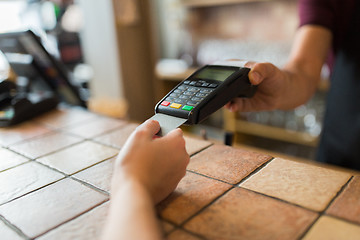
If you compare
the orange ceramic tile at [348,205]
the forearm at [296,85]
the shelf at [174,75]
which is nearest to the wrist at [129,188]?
the orange ceramic tile at [348,205]

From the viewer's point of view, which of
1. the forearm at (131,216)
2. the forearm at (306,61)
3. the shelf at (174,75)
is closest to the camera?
the forearm at (131,216)

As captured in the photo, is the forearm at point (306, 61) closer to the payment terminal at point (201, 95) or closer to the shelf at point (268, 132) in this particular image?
the payment terminal at point (201, 95)

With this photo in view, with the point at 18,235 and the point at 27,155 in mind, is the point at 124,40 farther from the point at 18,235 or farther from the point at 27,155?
the point at 18,235

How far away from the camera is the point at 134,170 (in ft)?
1.30

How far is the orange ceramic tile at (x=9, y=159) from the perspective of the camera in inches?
23.8

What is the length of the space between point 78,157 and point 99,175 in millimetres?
103

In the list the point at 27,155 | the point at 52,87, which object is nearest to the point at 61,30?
the point at 52,87

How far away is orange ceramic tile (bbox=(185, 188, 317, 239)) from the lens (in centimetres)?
37

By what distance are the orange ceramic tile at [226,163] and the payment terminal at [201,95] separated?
0.08m

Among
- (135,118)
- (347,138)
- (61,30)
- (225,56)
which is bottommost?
(135,118)

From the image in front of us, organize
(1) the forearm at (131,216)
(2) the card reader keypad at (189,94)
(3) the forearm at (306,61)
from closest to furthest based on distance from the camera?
(1) the forearm at (131,216)
(2) the card reader keypad at (189,94)
(3) the forearm at (306,61)

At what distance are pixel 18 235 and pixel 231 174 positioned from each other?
1.02ft

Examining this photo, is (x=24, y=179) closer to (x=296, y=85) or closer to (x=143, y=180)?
(x=143, y=180)

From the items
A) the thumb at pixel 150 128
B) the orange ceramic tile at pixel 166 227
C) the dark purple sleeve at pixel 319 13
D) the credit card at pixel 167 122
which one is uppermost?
the dark purple sleeve at pixel 319 13
